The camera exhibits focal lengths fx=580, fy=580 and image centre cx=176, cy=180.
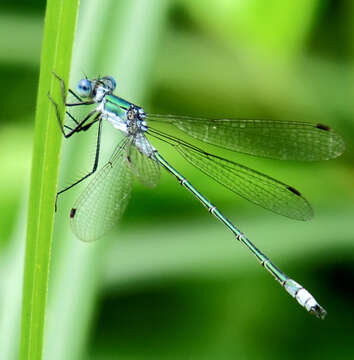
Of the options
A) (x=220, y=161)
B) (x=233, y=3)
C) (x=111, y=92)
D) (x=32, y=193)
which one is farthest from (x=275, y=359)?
(x=32, y=193)

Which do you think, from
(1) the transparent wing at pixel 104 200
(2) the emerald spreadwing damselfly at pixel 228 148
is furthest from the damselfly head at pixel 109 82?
(1) the transparent wing at pixel 104 200

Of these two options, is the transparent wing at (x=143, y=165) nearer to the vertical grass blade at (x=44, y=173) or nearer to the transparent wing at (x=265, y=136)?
the transparent wing at (x=265, y=136)

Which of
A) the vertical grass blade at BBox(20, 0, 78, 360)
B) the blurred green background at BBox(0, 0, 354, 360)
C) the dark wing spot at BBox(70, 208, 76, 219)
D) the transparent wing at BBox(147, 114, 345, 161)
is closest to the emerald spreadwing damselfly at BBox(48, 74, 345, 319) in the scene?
the transparent wing at BBox(147, 114, 345, 161)

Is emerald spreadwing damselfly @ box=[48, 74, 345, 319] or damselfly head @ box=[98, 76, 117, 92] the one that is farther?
emerald spreadwing damselfly @ box=[48, 74, 345, 319]

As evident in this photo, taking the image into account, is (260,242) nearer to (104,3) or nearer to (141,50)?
→ (141,50)

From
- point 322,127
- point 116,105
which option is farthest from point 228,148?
point 116,105

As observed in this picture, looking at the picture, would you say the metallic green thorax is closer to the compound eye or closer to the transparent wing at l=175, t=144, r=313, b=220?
the compound eye

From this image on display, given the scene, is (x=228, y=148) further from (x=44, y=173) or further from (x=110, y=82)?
(x=44, y=173)
